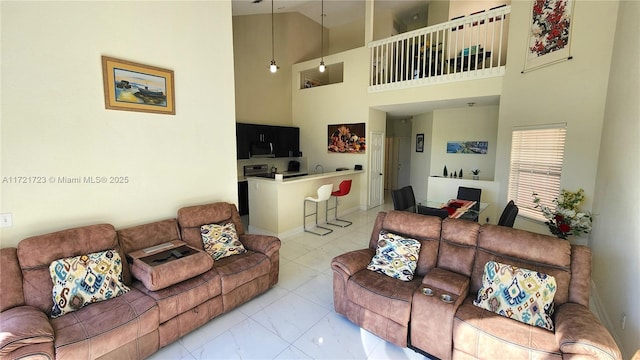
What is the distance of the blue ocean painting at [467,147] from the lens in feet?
20.5

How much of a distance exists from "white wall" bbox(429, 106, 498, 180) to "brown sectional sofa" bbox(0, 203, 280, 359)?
5.51 m

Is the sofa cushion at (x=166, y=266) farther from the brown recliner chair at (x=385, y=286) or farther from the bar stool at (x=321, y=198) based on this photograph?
the bar stool at (x=321, y=198)

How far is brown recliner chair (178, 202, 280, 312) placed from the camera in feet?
8.76

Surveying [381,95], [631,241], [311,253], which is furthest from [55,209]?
[381,95]

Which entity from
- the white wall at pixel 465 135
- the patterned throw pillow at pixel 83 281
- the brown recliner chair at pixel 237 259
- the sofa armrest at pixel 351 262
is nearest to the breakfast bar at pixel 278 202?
the brown recliner chair at pixel 237 259

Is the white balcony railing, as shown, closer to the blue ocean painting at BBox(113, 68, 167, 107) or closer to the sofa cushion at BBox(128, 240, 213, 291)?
the blue ocean painting at BBox(113, 68, 167, 107)

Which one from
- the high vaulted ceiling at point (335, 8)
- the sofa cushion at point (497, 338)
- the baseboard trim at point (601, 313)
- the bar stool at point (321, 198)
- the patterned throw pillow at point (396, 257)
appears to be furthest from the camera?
the high vaulted ceiling at point (335, 8)

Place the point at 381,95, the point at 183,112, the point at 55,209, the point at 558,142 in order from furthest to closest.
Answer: the point at 381,95 → the point at 558,142 → the point at 183,112 → the point at 55,209

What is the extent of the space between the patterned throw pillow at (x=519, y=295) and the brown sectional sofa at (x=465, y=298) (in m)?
0.08

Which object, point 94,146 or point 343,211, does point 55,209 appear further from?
point 343,211

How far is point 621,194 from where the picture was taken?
2518 millimetres

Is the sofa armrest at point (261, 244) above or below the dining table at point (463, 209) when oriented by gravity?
below

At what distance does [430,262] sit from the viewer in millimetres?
2594

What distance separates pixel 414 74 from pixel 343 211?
3.32m
